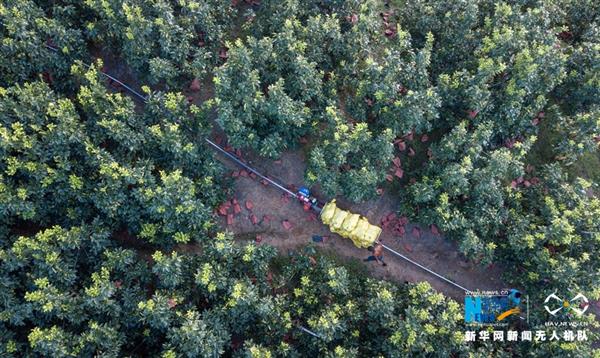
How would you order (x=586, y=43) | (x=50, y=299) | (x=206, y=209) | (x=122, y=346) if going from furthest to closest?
(x=586, y=43), (x=206, y=209), (x=122, y=346), (x=50, y=299)

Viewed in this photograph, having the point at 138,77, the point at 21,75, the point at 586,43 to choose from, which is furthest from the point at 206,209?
the point at 586,43

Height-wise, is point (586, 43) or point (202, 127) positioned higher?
point (586, 43)

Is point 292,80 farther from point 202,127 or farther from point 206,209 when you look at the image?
point 206,209

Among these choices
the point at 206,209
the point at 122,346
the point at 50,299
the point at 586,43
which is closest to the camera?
the point at 50,299

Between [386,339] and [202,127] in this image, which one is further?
[202,127]

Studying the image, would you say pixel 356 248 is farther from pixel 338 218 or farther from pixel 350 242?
pixel 338 218
